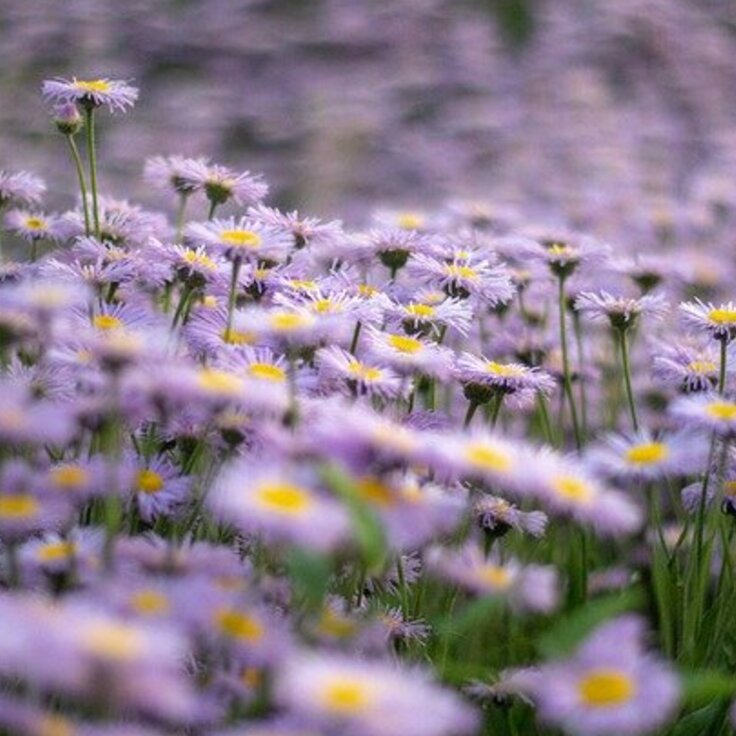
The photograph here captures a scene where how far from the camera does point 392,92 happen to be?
3777 millimetres

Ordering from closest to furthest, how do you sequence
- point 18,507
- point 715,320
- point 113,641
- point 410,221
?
point 113,641 < point 18,507 < point 715,320 < point 410,221

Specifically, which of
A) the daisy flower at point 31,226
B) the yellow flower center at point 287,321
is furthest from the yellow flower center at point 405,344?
the daisy flower at point 31,226

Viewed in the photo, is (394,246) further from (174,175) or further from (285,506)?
(285,506)

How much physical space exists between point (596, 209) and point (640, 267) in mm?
893

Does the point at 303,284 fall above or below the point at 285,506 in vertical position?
below

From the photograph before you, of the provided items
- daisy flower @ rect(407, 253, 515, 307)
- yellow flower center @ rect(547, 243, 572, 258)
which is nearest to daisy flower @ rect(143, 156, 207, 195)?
daisy flower @ rect(407, 253, 515, 307)

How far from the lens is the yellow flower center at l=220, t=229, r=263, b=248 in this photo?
3.30 ft

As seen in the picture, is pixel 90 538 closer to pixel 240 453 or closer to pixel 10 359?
pixel 240 453

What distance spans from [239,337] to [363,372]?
0.12m

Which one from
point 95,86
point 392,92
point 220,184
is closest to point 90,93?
point 95,86

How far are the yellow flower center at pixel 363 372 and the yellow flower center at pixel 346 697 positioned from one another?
401 millimetres

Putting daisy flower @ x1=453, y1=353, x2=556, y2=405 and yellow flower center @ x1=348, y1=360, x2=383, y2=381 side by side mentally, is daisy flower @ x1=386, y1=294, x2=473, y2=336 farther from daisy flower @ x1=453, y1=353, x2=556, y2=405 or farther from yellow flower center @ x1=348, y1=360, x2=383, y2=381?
yellow flower center @ x1=348, y1=360, x2=383, y2=381

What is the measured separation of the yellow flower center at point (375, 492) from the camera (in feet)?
2.19

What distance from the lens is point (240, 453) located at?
0.86 meters
